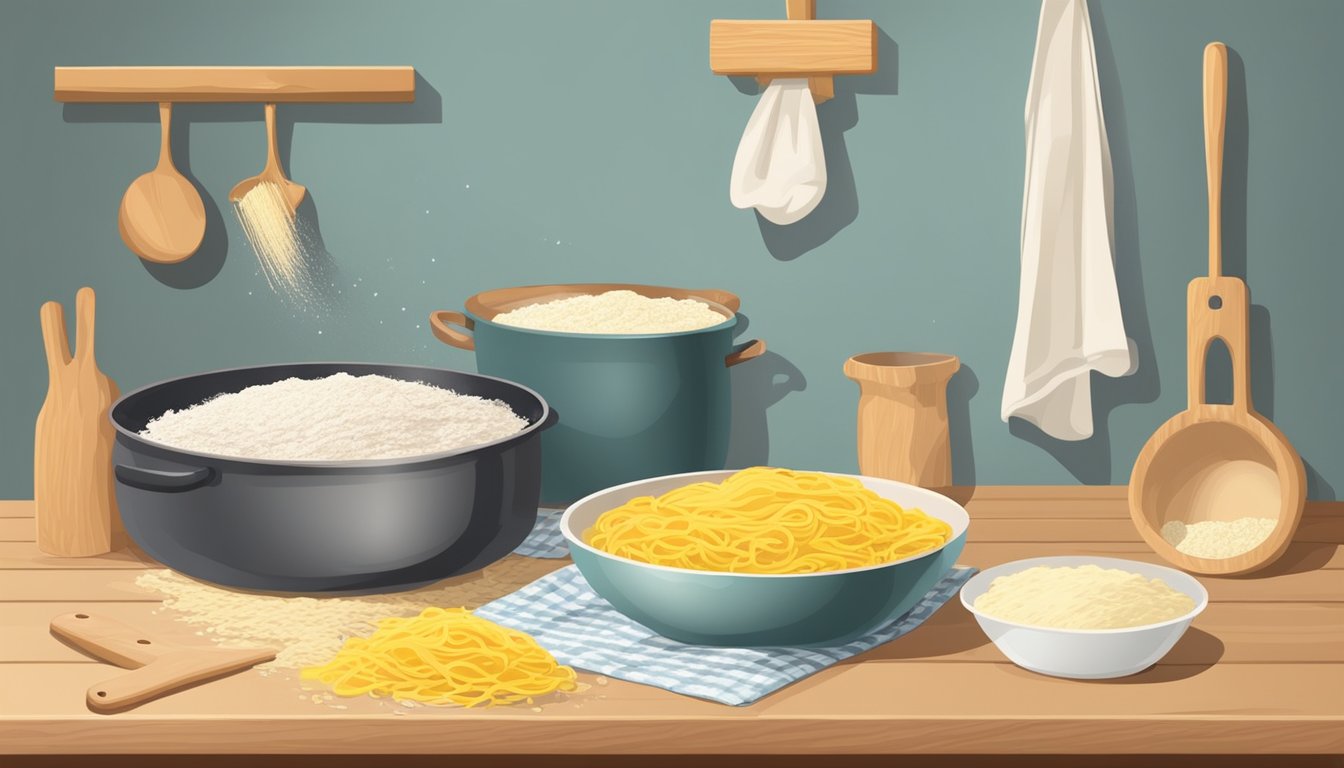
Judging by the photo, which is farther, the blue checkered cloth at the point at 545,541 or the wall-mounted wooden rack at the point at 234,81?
the wall-mounted wooden rack at the point at 234,81

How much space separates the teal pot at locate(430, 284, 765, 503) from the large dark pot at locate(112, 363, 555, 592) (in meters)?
0.18

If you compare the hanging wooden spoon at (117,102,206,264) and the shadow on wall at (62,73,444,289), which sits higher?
the shadow on wall at (62,73,444,289)

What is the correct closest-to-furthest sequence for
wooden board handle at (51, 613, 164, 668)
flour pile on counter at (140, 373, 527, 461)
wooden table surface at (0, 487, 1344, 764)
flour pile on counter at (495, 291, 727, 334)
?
1. wooden table surface at (0, 487, 1344, 764)
2. wooden board handle at (51, 613, 164, 668)
3. flour pile on counter at (140, 373, 527, 461)
4. flour pile on counter at (495, 291, 727, 334)

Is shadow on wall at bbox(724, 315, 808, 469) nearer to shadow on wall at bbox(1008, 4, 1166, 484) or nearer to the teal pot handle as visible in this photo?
the teal pot handle

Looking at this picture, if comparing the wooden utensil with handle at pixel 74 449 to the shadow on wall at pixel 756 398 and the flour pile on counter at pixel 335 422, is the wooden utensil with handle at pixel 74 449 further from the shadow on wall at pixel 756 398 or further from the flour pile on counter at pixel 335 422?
the shadow on wall at pixel 756 398

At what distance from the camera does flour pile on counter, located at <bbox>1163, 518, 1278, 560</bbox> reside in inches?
56.8

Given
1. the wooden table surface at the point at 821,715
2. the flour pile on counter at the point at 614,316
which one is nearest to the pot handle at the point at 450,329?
the flour pile on counter at the point at 614,316

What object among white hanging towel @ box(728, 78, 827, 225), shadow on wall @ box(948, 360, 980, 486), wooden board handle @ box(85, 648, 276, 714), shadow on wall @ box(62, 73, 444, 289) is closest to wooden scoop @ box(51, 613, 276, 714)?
wooden board handle @ box(85, 648, 276, 714)

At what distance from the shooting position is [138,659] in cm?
115

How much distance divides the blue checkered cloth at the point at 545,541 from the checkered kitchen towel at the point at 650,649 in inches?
4.5

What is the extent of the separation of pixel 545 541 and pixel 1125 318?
2.55 ft

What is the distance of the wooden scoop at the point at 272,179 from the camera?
172cm

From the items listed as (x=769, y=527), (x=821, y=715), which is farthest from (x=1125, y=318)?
(x=821, y=715)

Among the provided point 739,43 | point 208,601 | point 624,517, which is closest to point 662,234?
point 739,43
